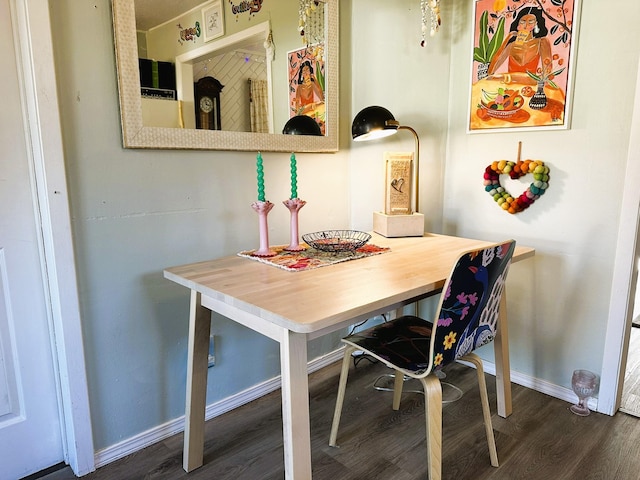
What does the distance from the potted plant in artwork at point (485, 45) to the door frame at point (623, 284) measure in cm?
61

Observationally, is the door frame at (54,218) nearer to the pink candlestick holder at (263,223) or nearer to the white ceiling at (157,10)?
the white ceiling at (157,10)

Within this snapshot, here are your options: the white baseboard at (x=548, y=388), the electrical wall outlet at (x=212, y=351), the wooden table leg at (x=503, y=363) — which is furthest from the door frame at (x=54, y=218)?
the white baseboard at (x=548, y=388)

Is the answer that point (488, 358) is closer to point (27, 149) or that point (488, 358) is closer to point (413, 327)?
point (413, 327)

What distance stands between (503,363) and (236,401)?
118 centimetres

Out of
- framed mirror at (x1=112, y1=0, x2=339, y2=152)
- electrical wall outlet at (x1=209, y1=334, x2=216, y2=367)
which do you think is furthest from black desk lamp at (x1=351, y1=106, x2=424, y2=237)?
electrical wall outlet at (x1=209, y1=334, x2=216, y2=367)

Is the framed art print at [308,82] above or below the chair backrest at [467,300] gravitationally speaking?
above

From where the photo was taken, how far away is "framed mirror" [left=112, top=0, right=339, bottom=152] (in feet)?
5.00

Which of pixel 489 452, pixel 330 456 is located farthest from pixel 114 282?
pixel 489 452

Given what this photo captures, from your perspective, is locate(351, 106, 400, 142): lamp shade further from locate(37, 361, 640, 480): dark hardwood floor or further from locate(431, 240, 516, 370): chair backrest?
locate(37, 361, 640, 480): dark hardwood floor

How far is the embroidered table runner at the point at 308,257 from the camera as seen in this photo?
1577mm

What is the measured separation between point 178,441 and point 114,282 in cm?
70

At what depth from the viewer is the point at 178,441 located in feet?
5.85

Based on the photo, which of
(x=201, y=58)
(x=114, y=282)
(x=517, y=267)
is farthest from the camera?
(x=517, y=267)

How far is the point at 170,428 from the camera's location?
71.3 inches
